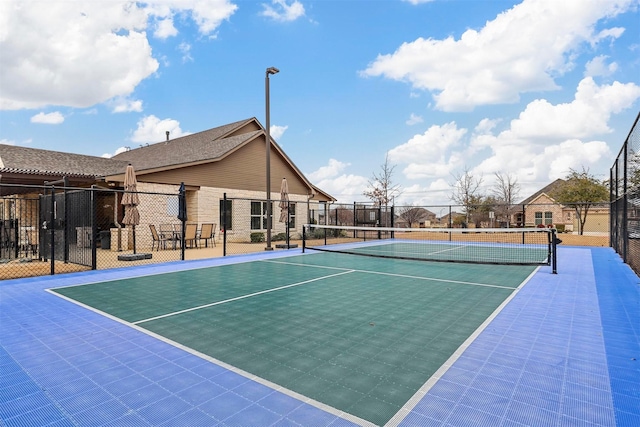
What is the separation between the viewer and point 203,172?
1783 centimetres

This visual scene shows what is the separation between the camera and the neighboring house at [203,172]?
52.3 feet

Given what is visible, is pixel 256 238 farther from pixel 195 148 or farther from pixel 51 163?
pixel 51 163

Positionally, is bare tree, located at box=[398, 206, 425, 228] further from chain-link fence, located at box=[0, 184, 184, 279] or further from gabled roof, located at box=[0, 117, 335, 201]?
chain-link fence, located at box=[0, 184, 184, 279]

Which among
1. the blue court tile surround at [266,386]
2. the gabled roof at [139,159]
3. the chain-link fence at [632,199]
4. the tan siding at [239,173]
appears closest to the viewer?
the blue court tile surround at [266,386]

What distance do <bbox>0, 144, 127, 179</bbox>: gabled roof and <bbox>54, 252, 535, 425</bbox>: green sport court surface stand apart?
11.2 metres

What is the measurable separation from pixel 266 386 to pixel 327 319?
6.66 ft

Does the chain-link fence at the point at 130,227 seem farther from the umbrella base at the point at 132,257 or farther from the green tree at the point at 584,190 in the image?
the green tree at the point at 584,190

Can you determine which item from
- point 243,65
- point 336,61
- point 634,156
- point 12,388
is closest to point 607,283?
point 634,156

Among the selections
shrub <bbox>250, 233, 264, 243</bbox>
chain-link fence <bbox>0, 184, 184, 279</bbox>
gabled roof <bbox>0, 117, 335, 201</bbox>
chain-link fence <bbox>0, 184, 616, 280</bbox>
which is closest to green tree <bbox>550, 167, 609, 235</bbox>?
chain-link fence <bbox>0, 184, 616, 280</bbox>

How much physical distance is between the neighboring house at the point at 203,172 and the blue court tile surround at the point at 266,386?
10486 millimetres

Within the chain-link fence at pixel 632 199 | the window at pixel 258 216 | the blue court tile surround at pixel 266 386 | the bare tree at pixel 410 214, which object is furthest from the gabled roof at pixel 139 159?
the chain-link fence at pixel 632 199

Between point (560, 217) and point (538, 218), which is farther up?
point (560, 217)

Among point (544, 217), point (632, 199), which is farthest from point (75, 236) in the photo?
point (544, 217)

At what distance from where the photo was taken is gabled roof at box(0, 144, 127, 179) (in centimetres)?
1570
